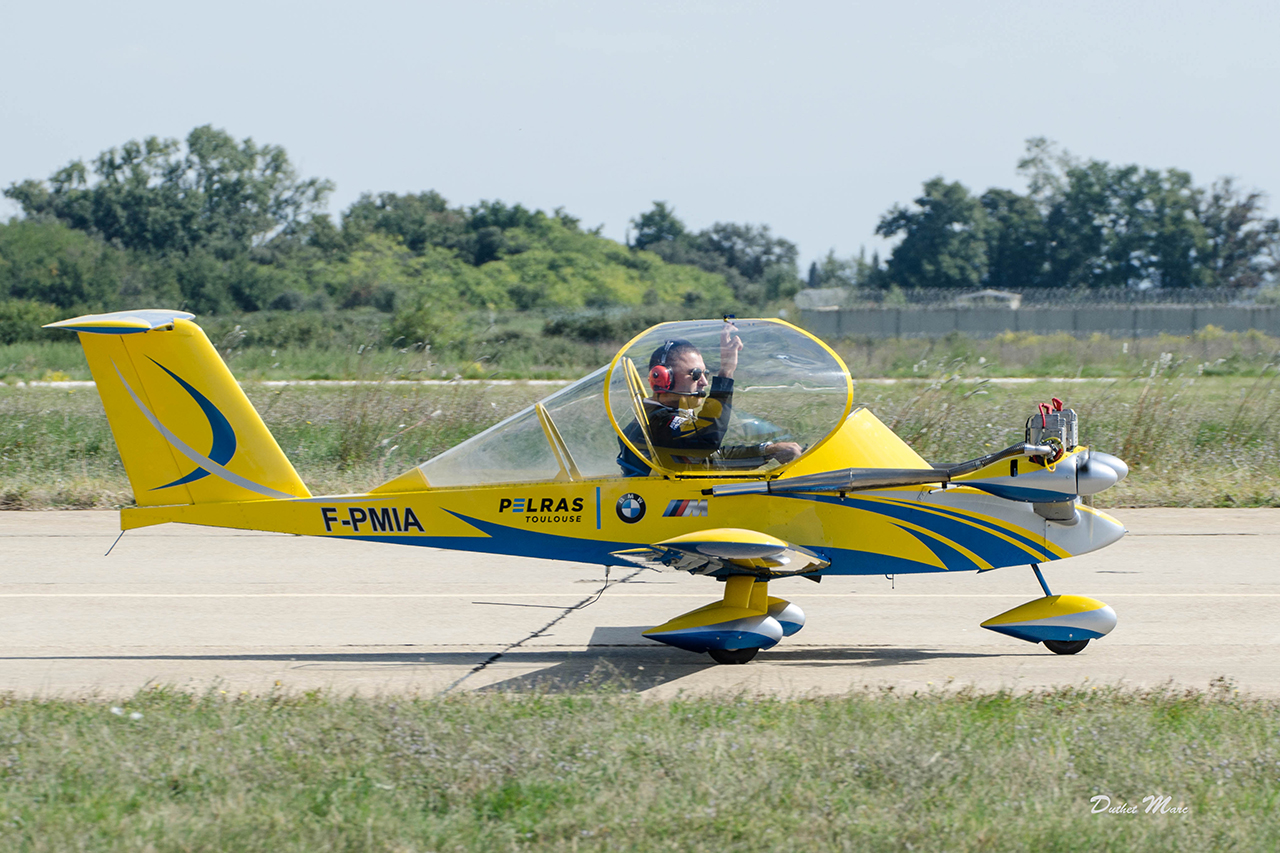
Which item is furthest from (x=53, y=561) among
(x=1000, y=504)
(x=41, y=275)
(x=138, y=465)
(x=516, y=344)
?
(x=41, y=275)

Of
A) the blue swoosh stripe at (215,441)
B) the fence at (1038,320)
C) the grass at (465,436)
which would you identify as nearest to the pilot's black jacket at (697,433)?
the blue swoosh stripe at (215,441)

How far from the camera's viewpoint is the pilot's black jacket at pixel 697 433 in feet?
22.2

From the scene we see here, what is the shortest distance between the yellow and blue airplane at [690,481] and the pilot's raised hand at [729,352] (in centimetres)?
1

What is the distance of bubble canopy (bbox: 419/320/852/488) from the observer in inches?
264

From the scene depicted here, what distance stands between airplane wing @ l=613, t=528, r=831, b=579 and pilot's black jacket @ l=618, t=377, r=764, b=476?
450mm

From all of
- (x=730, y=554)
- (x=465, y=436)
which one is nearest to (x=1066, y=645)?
(x=730, y=554)

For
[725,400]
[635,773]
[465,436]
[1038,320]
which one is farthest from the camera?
[1038,320]

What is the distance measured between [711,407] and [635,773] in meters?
2.64

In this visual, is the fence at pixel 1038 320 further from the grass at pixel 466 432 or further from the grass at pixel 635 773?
the grass at pixel 635 773

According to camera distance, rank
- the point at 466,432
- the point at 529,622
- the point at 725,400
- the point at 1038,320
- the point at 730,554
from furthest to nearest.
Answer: the point at 1038,320
the point at 466,432
the point at 529,622
the point at 725,400
the point at 730,554

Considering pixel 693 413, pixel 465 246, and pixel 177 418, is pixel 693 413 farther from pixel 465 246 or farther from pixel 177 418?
pixel 465 246

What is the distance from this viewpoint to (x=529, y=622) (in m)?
7.88

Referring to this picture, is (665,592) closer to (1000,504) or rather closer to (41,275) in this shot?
(1000,504)

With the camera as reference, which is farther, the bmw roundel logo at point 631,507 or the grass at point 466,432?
the grass at point 466,432
